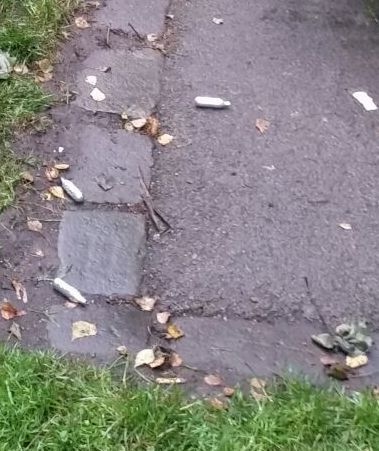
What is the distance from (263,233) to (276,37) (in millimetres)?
1481

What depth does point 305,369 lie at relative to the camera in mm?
2896

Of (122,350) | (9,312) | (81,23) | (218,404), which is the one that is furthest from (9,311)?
(81,23)

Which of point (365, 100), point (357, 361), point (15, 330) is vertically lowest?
point (15, 330)

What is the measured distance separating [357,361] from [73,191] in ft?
4.10

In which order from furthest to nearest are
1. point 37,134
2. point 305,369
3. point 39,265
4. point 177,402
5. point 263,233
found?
point 37,134
point 263,233
point 39,265
point 305,369
point 177,402

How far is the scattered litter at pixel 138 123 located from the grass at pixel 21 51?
1.25ft

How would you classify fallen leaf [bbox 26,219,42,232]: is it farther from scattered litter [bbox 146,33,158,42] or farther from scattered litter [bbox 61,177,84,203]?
scattered litter [bbox 146,33,158,42]

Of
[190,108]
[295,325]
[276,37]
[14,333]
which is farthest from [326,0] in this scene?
[14,333]

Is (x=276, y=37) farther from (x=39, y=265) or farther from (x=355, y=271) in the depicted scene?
(x=39, y=265)

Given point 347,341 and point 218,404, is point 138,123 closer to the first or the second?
point 347,341

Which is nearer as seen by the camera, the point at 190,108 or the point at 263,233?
the point at 263,233

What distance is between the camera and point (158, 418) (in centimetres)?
263

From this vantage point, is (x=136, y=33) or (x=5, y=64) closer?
(x=5, y=64)

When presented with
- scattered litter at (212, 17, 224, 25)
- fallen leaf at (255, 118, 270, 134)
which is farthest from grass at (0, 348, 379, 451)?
scattered litter at (212, 17, 224, 25)
